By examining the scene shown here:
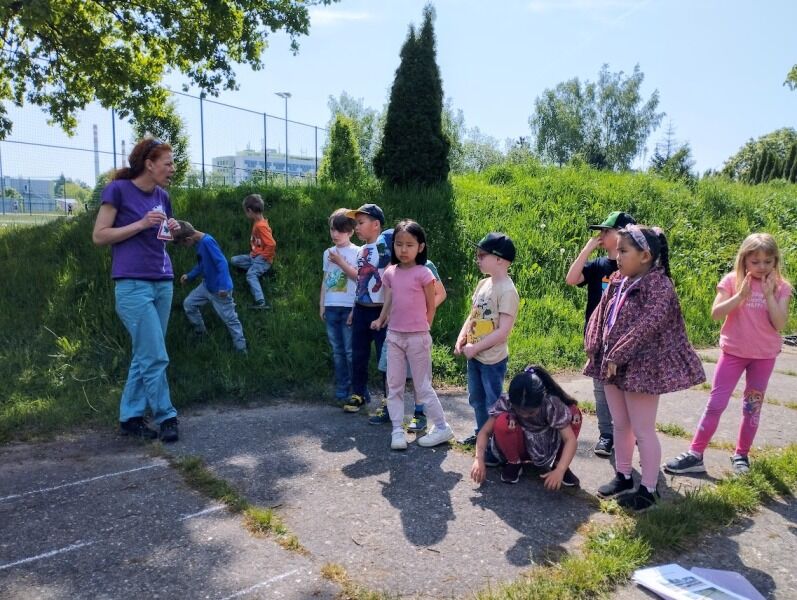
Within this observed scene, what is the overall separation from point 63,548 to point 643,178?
13664 mm

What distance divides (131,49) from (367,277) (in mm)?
9491

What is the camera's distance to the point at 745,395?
406 centimetres

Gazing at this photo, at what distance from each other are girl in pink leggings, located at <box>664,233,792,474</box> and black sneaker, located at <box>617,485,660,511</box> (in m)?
0.71

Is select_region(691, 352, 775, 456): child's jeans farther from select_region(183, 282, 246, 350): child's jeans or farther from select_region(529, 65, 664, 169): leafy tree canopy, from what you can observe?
select_region(529, 65, 664, 169): leafy tree canopy

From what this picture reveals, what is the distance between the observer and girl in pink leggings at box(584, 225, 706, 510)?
132 inches

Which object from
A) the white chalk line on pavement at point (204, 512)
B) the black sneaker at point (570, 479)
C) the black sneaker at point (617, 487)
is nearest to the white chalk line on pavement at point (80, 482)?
the white chalk line on pavement at point (204, 512)

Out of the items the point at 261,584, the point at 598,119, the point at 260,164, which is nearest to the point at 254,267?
the point at 261,584

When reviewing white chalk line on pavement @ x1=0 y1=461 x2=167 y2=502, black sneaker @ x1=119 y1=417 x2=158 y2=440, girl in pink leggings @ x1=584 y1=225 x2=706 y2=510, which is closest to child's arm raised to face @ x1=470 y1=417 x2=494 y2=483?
girl in pink leggings @ x1=584 y1=225 x2=706 y2=510

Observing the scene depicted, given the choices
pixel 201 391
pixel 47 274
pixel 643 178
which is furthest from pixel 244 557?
pixel 643 178

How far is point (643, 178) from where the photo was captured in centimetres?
1380

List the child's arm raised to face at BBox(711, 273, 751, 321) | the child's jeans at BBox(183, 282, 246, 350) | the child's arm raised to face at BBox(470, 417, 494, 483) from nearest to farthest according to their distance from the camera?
the child's arm raised to face at BBox(470, 417, 494, 483), the child's arm raised to face at BBox(711, 273, 751, 321), the child's jeans at BBox(183, 282, 246, 350)

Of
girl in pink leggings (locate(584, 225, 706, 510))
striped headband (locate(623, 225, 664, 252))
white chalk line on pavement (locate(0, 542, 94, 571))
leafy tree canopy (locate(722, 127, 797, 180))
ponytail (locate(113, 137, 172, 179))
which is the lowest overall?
white chalk line on pavement (locate(0, 542, 94, 571))

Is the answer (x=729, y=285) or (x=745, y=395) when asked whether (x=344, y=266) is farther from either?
(x=745, y=395)

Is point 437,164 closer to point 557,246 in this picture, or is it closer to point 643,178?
point 557,246
